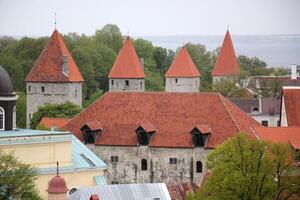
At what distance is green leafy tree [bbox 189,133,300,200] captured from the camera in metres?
56.6

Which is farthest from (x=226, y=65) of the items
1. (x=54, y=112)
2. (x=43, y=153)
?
(x=43, y=153)

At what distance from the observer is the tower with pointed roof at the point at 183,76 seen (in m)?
112

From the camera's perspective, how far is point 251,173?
57156mm

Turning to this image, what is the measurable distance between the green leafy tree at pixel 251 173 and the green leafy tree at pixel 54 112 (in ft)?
120

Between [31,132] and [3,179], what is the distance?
502 inches

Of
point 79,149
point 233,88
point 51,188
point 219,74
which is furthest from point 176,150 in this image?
point 219,74

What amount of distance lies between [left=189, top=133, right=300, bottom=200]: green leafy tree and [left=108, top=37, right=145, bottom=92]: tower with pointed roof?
145ft

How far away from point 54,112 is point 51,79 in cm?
587

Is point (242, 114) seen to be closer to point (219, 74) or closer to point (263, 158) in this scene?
point (263, 158)

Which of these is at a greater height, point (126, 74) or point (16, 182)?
point (126, 74)

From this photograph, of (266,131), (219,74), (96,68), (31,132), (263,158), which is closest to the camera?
(263,158)

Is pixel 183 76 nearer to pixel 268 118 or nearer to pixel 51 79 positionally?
pixel 268 118

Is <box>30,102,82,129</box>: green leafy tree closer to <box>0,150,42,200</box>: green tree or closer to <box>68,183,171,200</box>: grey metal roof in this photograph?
<box>68,183,171,200</box>: grey metal roof

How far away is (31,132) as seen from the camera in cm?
6219
